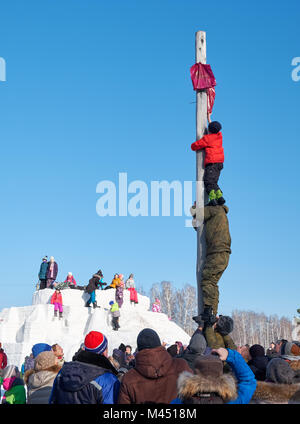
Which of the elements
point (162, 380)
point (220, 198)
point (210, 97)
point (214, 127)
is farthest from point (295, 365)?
point (210, 97)

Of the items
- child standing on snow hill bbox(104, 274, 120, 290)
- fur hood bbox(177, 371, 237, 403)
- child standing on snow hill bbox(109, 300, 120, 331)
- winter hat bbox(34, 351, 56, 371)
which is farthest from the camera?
child standing on snow hill bbox(104, 274, 120, 290)

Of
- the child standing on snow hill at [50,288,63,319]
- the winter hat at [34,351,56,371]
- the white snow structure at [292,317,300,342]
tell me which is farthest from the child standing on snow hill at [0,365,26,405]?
the child standing on snow hill at [50,288,63,319]

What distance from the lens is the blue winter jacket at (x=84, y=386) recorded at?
139 inches

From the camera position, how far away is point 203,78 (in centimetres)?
815

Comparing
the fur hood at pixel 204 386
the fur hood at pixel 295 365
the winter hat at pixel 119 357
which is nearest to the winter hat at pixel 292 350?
the fur hood at pixel 295 365

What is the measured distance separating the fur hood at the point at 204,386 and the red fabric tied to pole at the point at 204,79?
19.2 feet

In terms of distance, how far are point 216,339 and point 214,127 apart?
3.13 meters

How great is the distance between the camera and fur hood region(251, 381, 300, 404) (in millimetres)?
3648

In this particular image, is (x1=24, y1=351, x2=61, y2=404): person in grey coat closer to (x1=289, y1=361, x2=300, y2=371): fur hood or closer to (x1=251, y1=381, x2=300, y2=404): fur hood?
(x1=251, y1=381, x2=300, y2=404): fur hood

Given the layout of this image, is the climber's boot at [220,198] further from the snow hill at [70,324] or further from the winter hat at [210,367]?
the snow hill at [70,324]

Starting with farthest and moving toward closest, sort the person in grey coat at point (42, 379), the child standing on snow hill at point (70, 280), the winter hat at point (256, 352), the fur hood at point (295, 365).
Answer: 1. the child standing on snow hill at point (70, 280)
2. the winter hat at point (256, 352)
3. the fur hood at point (295, 365)
4. the person in grey coat at point (42, 379)

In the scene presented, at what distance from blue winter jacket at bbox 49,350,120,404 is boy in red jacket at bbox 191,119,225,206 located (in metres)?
4.41

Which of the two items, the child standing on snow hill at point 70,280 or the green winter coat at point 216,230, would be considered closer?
the green winter coat at point 216,230

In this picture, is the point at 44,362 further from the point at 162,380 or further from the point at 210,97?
the point at 210,97
